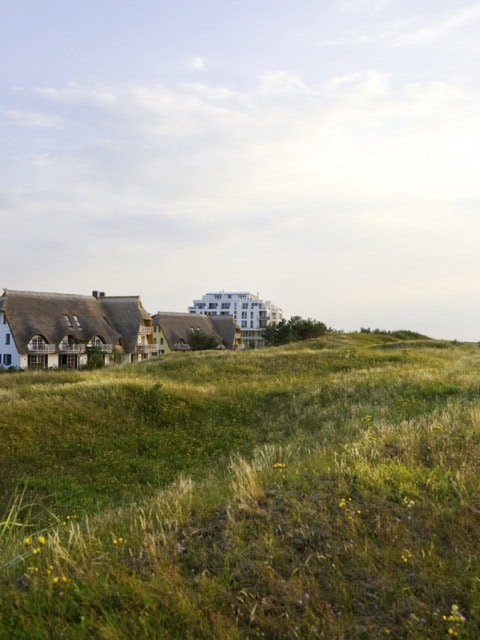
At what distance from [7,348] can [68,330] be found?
254 inches

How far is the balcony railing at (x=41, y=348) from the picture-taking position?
5472 centimetres

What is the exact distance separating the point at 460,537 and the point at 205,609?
7.83 ft

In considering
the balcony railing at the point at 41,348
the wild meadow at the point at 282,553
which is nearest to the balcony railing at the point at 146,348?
the balcony railing at the point at 41,348

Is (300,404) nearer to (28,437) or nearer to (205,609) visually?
(28,437)

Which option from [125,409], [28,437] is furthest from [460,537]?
[125,409]

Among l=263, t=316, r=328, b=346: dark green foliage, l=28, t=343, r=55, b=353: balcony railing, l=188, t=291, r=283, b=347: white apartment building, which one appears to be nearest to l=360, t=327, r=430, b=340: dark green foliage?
l=263, t=316, r=328, b=346: dark green foliage

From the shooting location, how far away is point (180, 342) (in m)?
78.2

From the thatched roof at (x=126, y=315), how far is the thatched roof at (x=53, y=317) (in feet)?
3.80

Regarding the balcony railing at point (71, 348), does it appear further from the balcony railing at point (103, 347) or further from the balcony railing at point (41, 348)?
the balcony railing at point (103, 347)

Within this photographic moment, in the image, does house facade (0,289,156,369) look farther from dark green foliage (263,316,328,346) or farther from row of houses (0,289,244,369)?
dark green foliage (263,316,328,346)

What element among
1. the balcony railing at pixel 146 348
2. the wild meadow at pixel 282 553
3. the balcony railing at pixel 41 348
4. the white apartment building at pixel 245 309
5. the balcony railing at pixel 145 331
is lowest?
the wild meadow at pixel 282 553

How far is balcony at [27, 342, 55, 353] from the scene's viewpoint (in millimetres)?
54719

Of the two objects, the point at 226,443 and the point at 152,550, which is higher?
the point at 152,550

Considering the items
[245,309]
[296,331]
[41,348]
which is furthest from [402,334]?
[245,309]
